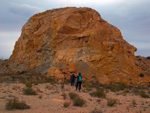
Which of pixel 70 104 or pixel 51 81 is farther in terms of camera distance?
pixel 51 81

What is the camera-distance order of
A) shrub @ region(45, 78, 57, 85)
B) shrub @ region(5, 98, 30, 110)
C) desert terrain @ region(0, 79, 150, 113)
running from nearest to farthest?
shrub @ region(5, 98, 30, 110)
desert terrain @ region(0, 79, 150, 113)
shrub @ region(45, 78, 57, 85)

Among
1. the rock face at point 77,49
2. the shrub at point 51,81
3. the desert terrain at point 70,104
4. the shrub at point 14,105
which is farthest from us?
the rock face at point 77,49

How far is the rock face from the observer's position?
1886cm

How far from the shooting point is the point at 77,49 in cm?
2112

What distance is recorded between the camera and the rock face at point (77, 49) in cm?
1886

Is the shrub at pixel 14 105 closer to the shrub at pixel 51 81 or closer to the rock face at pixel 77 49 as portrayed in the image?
the shrub at pixel 51 81

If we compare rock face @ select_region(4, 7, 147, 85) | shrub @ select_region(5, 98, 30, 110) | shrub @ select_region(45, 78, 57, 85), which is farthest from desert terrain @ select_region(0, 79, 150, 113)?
rock face @ select_region(4, 7, 147, 85)

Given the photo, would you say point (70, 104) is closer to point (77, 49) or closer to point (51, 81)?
point (51, 81)

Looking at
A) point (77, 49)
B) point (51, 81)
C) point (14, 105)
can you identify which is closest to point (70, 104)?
point (14, 105)

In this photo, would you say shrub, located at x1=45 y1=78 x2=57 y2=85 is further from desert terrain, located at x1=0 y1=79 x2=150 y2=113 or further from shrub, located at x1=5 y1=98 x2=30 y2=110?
shrub, located at x1=5 y1=98 x2=30 y2=110

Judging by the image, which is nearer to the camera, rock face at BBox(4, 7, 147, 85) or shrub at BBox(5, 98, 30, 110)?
shrub at BBox(5, 98, 30, 110)

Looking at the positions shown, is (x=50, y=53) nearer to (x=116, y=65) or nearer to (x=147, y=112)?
(x=116, y=65)

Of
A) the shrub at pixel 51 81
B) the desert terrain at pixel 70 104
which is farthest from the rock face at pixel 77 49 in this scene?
the desert terrain at pixel 70 104

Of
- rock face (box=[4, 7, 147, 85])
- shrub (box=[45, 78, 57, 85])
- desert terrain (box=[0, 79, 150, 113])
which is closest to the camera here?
desert terrain (box=[0, 79, 150, 113])
